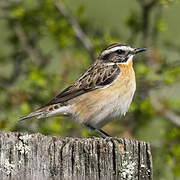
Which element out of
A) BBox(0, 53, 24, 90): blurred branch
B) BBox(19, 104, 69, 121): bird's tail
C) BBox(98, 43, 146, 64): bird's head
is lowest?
BBox(19, 104, 69, 121): bird's tail

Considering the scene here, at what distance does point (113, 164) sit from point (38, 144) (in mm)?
610

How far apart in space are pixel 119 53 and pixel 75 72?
196 centimetres

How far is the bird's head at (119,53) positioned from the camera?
7621 mm

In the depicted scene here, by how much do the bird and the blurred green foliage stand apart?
120cm

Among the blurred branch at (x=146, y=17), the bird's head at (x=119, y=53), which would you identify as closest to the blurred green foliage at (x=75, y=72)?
the blurred branch at (x=146, y=17)

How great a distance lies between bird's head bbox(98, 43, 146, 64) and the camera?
25.0 feet

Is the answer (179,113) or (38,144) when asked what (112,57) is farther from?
(38,144)

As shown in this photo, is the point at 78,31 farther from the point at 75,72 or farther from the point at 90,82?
the point at 90,82

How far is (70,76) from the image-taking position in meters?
9.38

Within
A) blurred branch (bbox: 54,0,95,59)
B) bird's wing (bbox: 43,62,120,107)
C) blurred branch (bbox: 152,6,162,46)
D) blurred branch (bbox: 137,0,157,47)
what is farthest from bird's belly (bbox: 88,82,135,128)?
blurred branch (bbox: 152,6,162,46)

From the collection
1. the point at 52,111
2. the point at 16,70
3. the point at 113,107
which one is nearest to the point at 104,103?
the point at 113,107

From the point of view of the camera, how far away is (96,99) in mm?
6969

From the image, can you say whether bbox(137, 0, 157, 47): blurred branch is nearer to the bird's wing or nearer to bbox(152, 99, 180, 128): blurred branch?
bbox(152, 99, 180, 128): blurred branch

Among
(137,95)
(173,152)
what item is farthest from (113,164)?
(137,95)
